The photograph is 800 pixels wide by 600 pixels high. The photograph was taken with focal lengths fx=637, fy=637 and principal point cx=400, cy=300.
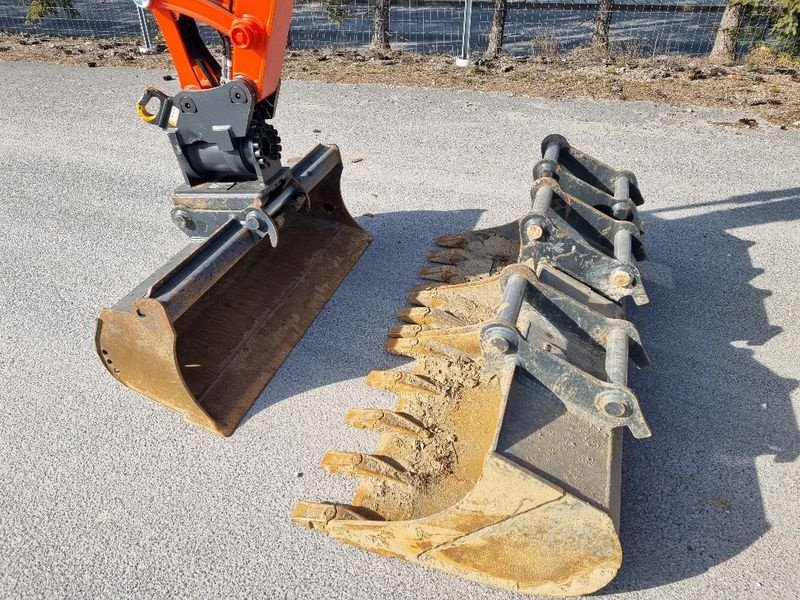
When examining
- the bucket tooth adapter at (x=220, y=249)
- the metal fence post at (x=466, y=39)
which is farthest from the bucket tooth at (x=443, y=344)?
the metal fence post at (x=466, y=39)

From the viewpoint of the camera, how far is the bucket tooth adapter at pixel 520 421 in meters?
2.44

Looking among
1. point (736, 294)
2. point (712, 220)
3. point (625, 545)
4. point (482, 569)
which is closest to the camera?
point (482, 569)

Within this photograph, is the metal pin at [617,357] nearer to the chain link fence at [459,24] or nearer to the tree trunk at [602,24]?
the tree trunk at [602,24]

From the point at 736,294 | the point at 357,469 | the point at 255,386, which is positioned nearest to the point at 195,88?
the point at 255,386

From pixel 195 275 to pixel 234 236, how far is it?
0.48m

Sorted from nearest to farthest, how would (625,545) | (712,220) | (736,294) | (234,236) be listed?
1. (625,545)
2. (234,236)
3. (736,294)
4. (712,220)

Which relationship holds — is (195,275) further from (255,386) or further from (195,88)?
(195,88)

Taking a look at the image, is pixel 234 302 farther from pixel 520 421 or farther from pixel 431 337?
pixel 520 421

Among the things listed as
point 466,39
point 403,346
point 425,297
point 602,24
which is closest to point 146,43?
point 466,39

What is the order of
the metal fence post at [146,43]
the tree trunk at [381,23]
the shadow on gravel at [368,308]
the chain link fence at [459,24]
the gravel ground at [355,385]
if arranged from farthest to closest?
the chain link fence at [459,24]
the tree trunk at [381,23]
the metal fence post at [146,43]
the shadow on gravel at [368,308]
the gravel ground at [355,385]

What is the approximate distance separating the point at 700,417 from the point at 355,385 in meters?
1.95

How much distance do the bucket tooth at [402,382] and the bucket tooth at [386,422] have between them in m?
0.19

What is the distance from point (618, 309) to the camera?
11.4 ft

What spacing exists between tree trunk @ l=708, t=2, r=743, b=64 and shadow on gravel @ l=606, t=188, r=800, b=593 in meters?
9.05
